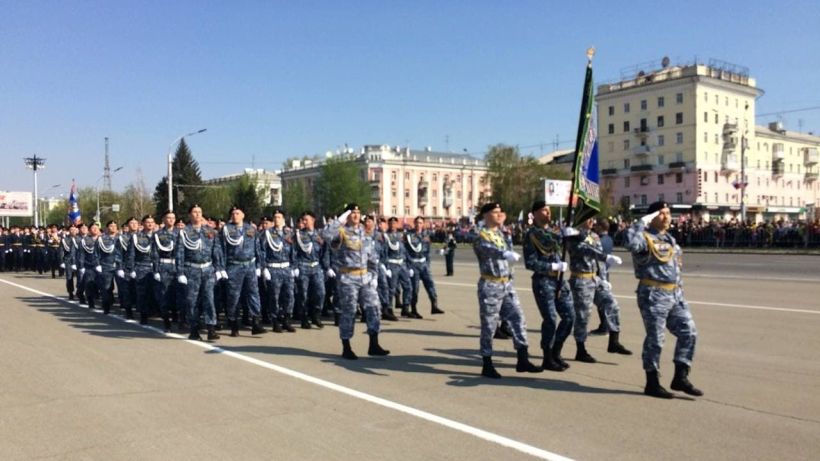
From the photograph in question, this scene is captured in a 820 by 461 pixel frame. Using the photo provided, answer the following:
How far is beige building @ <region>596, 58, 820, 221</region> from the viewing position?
252ft

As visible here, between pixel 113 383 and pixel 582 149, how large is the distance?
6110 millimetres

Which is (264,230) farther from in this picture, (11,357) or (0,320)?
(0,320)

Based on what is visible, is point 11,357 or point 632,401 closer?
point 632,401

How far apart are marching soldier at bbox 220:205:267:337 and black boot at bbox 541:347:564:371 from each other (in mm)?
5077

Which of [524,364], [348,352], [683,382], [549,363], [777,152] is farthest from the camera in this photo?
[777,152]

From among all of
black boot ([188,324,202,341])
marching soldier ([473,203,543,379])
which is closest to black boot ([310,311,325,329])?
black boot ([188,324,202,341])

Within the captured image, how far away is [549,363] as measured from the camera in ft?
25.4

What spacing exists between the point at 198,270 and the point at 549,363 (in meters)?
5.80

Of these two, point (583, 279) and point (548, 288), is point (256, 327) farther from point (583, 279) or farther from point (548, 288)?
point (583, 279)

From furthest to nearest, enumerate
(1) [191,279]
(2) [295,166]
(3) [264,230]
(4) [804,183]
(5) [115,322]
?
(2) [295,166] < (4) [804,183] < (5) [115,322] < (3) [264,230] < (1) [191,279]

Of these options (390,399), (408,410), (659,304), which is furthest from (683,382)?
(390,399)

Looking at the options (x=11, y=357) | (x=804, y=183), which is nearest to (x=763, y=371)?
(x=11, y=357)

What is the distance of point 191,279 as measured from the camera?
10.4 metres

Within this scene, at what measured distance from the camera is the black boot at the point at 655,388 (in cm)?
645
